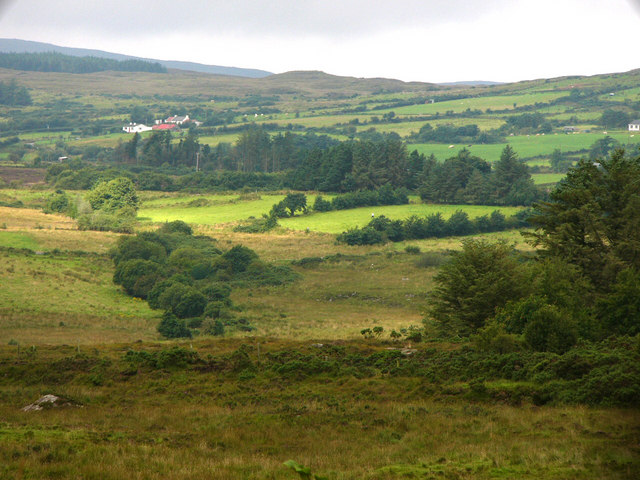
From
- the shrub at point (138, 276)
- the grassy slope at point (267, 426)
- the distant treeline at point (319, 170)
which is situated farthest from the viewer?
the distant treeline at point (319, 170)

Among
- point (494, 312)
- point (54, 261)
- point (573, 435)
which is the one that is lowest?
point (54, 261)

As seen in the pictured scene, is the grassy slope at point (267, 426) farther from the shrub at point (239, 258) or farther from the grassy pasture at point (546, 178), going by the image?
the grassy pasture at point (546, 178)


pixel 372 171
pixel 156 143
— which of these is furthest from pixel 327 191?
pixel 156 143

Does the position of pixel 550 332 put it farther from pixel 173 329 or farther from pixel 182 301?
pixel 182 301

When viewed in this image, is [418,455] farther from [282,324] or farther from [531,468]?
[282,324]

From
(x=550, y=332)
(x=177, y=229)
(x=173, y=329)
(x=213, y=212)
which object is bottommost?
(x=213, y=212)

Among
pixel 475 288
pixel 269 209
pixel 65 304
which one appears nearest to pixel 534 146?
pixel 269 209

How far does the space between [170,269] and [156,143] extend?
350ft

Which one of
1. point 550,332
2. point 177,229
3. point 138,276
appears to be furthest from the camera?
point 177,229

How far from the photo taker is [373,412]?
19688 mm

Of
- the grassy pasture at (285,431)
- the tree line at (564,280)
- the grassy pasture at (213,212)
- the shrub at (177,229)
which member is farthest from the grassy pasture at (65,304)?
the grassy pasture at (213,212)

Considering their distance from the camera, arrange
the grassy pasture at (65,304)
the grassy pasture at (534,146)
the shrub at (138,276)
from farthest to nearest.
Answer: the grassy pasture at (534,146) < the shrub at (138,276) < the grassy pasture at (65,304)

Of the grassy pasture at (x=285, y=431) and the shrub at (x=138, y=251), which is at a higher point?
the grassy pasture at (x=285, y=431)

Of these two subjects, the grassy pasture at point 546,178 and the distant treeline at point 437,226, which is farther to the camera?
the grassy pasture at point 546,178
